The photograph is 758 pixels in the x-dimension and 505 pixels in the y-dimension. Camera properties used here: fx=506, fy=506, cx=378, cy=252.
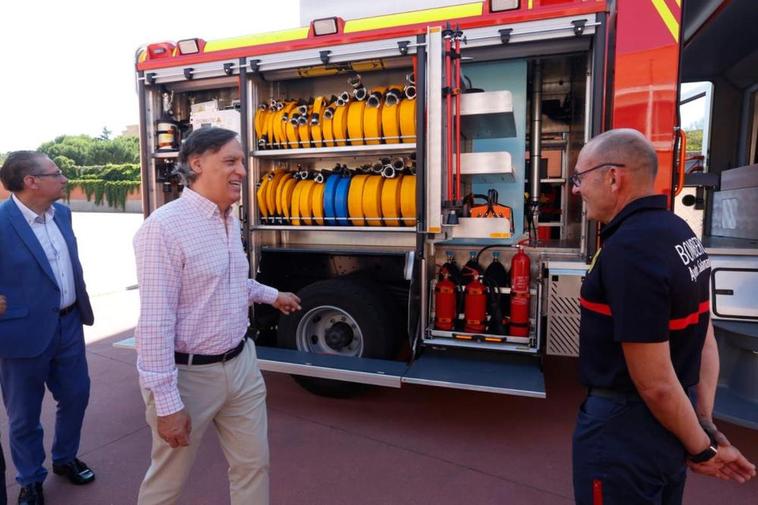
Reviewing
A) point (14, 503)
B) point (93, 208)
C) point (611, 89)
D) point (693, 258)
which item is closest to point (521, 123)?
point (611, 89)

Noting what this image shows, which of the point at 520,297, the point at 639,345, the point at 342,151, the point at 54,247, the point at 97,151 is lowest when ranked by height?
the point at 520,297

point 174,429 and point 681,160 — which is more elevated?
point 681,160

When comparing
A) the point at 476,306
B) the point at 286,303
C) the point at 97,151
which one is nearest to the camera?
the point at 286,303

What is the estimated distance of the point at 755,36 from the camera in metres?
4.54

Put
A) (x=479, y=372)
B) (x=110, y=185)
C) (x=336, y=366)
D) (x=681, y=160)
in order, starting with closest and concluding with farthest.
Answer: (x=681, y=160), (x=479, y=372), (x=336, y=366), (x=110, y=185)

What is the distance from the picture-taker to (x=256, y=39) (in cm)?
429

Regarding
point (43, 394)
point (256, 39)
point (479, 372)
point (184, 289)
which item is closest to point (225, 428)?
point (184, 289)

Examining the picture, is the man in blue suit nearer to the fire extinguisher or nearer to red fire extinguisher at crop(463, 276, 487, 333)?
red fire extinguisher at crop(463, 276, 487, 333)

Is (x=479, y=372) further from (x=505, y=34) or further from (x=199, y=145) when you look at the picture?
(x=199, y=145)

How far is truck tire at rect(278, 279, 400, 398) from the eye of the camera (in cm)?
395

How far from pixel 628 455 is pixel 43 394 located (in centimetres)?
301

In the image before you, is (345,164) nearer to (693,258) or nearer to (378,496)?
(378,496)

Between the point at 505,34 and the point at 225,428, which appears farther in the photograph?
the point at 505,34

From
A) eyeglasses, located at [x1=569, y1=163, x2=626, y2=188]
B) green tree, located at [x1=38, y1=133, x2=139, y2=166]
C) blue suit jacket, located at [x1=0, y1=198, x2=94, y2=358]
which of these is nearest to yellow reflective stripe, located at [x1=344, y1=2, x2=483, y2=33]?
eyeglasses, located at [x1=569, y1=163, x2=626, y2=188]
